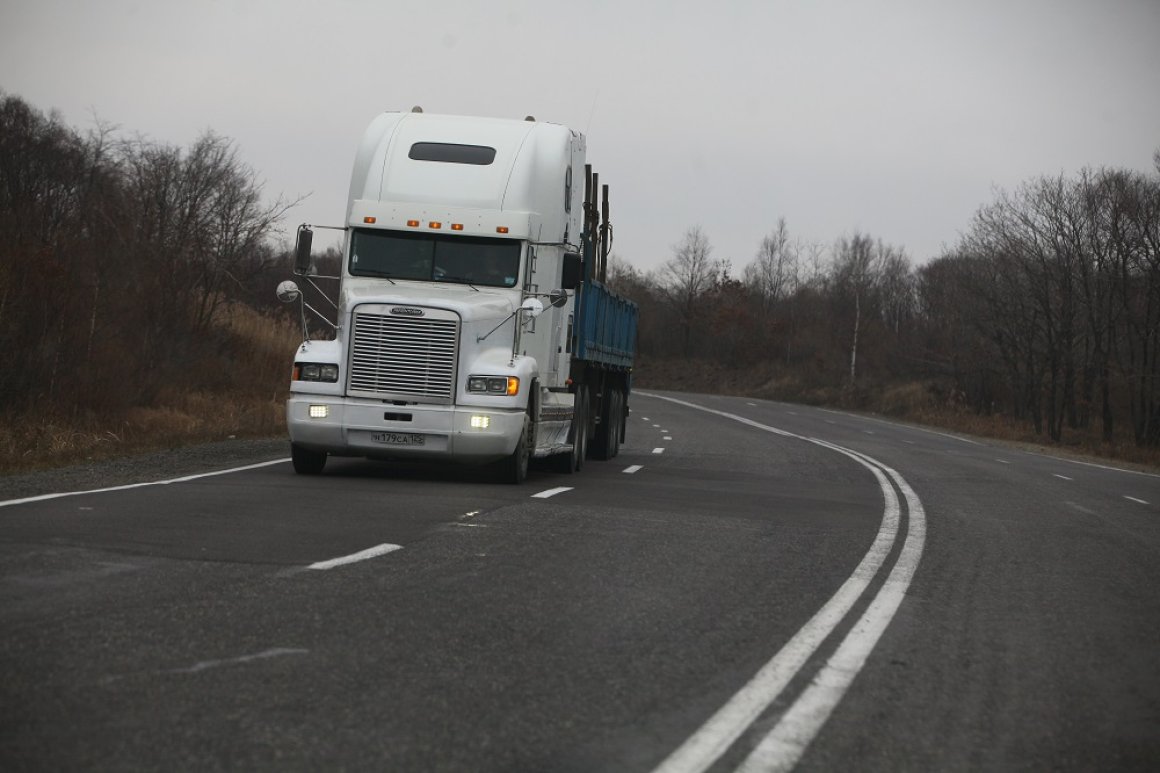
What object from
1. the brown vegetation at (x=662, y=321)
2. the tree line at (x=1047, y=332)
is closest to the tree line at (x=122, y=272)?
the brown vegetation at (x=662, y=321)

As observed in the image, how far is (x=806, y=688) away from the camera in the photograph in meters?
6.00

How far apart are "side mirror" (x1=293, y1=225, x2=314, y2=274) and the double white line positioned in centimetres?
763

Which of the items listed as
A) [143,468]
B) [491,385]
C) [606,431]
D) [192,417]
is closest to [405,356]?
[491,385]

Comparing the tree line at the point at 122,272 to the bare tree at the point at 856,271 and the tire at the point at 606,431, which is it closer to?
the tire at the point at 606,431

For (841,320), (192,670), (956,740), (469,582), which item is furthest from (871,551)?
(841,320)

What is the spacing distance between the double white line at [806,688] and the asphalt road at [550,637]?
2 cm

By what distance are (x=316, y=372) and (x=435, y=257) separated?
204cm

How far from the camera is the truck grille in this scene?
15.2 m

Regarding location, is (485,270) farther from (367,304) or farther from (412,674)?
(412,674)

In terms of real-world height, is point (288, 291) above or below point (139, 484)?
above

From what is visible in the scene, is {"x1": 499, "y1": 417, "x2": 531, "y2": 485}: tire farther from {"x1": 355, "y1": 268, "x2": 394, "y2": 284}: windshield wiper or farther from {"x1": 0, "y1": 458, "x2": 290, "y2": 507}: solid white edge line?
{"x1": 0, "y1": 458, "x2": 290, "y2": 507}: solid white edge line

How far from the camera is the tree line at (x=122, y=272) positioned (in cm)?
2041

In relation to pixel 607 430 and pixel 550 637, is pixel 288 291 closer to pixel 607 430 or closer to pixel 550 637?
pixel 607 430

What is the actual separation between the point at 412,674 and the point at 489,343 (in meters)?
9.99
